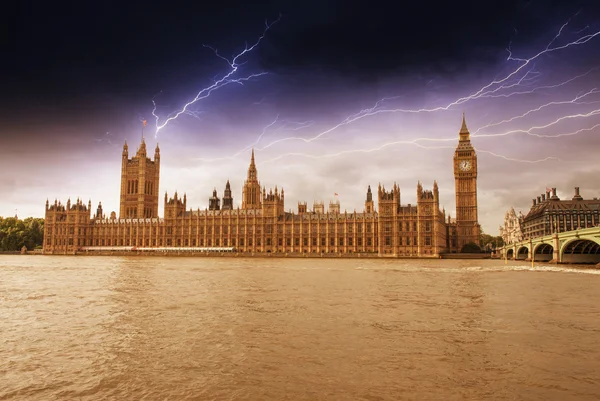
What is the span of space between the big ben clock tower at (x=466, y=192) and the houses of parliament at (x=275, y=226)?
0.86 feet

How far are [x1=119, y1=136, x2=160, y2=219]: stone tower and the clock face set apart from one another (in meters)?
108

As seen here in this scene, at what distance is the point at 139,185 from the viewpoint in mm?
170125

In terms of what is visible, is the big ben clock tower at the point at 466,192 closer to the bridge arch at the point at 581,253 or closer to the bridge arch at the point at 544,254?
the bridge arch at the point at 544,254

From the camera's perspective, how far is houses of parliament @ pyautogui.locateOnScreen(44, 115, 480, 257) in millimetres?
116312

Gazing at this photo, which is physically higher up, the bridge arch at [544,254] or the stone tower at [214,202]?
the stone tower at [214,202]

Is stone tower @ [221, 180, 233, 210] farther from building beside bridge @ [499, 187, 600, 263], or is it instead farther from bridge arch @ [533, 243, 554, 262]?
bridge arch @ [533, 243, 554, 262]

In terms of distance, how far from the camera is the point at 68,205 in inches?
6029

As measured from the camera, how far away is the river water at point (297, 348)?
436 inches

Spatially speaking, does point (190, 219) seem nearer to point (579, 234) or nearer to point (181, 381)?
point (579, 234)

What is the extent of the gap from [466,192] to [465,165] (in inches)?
334

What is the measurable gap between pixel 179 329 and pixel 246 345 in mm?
3841

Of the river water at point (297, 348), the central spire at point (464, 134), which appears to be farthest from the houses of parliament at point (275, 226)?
the river water at point (297, 348)

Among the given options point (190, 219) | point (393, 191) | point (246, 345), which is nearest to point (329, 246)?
point (393, 191)

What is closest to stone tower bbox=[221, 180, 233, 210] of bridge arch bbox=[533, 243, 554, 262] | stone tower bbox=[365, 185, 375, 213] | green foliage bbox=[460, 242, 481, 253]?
stone tower bbox=[365, 185, 375, 213]
